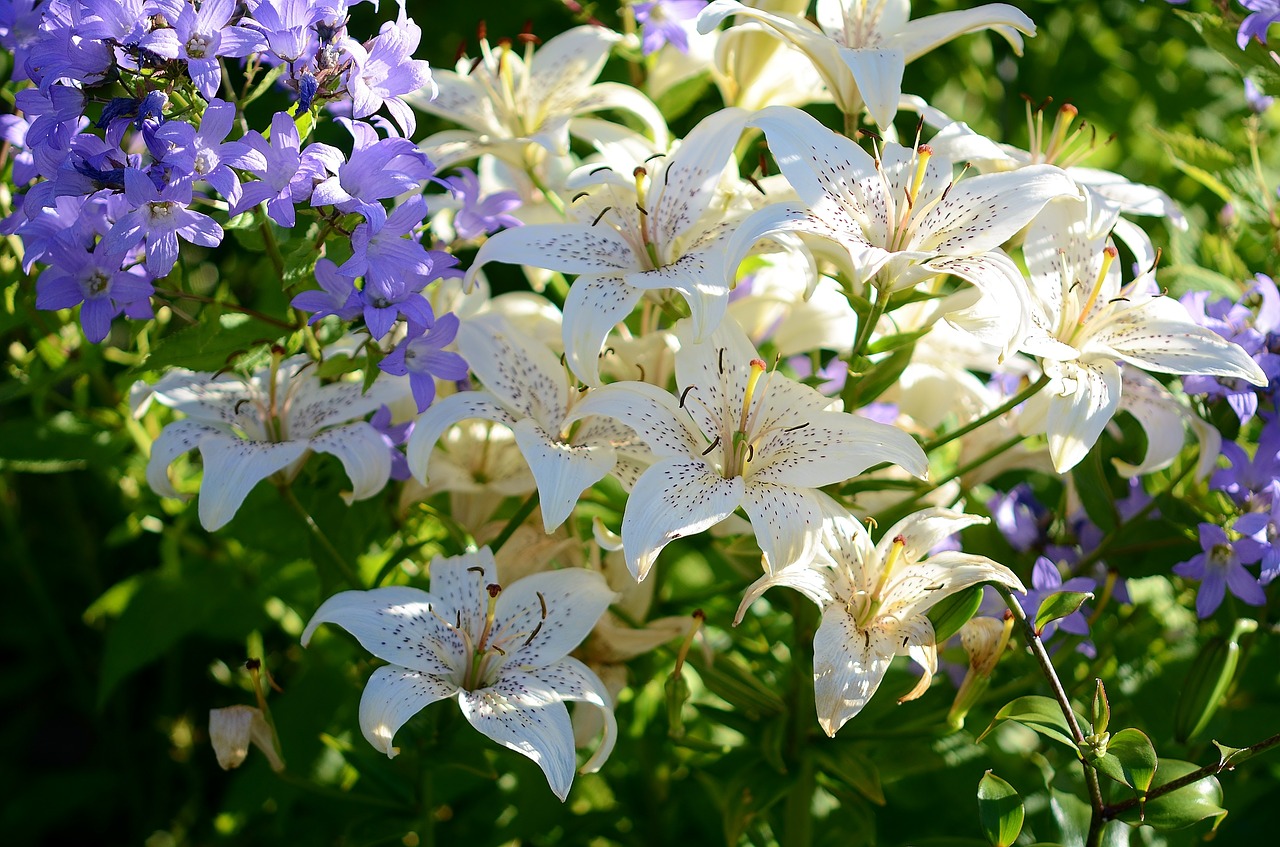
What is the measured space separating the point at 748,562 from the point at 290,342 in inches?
15.8

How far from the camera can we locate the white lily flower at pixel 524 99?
41.9 inches

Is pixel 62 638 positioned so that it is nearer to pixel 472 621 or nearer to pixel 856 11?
pixel 472 621

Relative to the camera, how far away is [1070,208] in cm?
94


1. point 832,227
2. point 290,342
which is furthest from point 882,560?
point 290,342

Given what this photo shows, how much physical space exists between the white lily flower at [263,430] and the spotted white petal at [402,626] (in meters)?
0.08

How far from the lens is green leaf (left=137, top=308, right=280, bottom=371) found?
2.92 feet

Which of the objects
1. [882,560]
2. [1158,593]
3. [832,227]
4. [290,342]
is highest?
[832,227]

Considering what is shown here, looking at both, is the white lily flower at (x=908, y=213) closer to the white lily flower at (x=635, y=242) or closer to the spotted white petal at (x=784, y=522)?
the white lily flower at (x=635, y=242)

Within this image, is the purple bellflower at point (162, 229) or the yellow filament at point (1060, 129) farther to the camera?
the yellow filament at point (1060, 129)

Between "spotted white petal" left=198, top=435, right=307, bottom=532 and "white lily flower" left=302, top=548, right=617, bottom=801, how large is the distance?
0.34 feet

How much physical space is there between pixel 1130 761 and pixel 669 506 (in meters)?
0.35

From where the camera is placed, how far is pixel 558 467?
2.82ft

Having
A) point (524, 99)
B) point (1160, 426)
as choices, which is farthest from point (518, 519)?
point (1160, 426)

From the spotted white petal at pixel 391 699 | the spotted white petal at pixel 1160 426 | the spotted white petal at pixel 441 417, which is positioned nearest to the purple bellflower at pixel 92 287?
the spotted white petal at pixel 441 417
